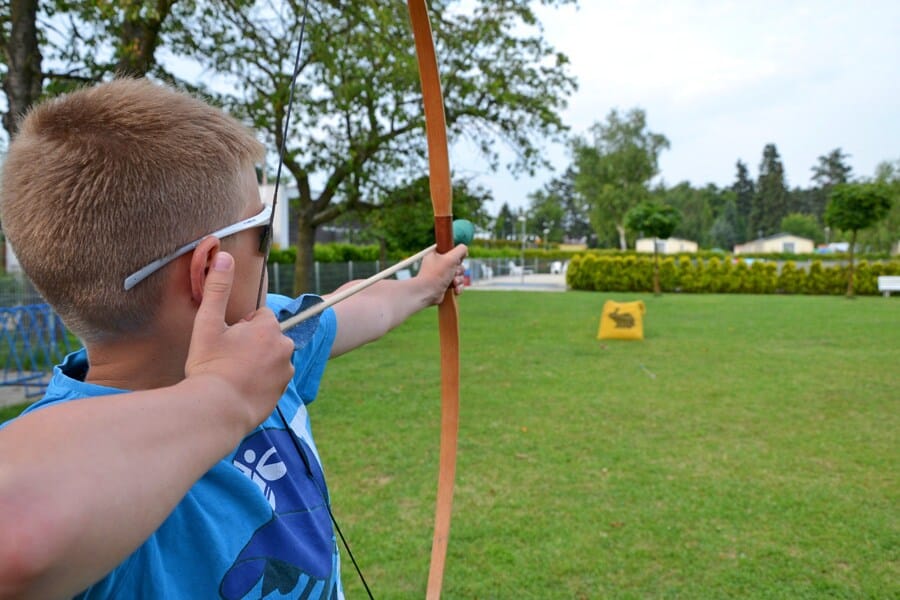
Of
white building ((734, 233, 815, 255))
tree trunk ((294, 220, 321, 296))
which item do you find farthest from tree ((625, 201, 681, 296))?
white building ((734, 233, 815, 255))

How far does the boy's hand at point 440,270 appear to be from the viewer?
1.71 meters

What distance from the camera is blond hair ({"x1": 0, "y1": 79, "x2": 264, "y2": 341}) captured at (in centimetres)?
69

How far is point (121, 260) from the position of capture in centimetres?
71

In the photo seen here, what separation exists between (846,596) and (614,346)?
22.6ft

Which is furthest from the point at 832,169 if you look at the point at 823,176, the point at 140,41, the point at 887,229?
the point at 140,41

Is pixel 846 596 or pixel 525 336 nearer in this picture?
pixel 846 596

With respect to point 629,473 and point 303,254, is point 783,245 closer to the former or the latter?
point 303,254

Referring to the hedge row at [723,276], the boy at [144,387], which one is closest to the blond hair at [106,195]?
the boy at [144,387]

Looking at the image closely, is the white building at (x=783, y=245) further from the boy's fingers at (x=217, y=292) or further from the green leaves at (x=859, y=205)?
the boy's fingers at (x=217, y=292)

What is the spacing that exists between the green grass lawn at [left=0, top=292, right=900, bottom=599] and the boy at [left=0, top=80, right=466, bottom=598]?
210 centimetres

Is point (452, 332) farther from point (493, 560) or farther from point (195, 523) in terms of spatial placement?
point (493, 560)

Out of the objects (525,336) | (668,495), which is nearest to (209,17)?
(525,336)

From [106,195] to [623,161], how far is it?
1830 inches

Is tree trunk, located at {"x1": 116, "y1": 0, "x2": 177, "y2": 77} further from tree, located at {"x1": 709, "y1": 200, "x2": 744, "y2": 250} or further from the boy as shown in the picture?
tree, located at {"x1": 709, "y1": 200, "x2": 744, "y2": 250}
